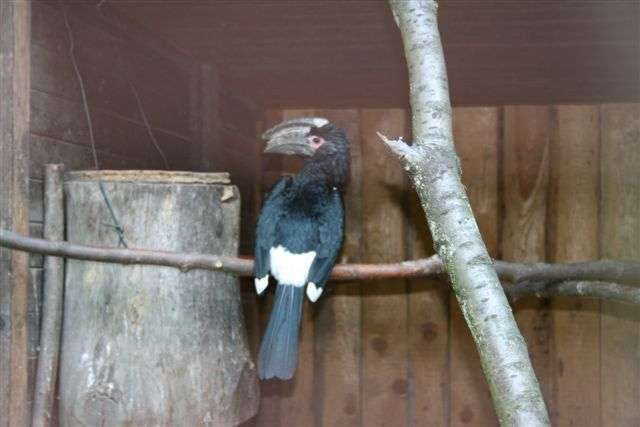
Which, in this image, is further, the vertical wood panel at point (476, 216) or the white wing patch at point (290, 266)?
the vertical wood panel at point (476, 216)

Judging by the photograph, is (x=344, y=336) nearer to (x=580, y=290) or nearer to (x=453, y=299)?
(x=453, y=299)

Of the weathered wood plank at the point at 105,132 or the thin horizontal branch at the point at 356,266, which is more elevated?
the weathered wood plank at the point at 105,132

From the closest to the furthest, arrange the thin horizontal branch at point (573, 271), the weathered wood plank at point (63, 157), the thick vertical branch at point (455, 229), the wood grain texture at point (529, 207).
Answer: the thick vertical branch at point (455, 229) → the weathered wood plank at point (63, 157) → the thin horizontal branch at point (573, 271) → the wood grain texture at point (529, 207)

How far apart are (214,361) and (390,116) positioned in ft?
4.76

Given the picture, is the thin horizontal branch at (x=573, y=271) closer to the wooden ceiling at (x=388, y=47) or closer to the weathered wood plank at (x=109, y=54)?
the wooden ceiling at (x=388, y=47)

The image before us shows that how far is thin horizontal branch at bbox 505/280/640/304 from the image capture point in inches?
99.2

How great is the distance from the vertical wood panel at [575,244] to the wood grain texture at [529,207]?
3 centimetres

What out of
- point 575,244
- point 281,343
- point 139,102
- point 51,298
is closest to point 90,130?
point 139,102

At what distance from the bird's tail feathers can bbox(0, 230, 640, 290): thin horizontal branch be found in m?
0.16

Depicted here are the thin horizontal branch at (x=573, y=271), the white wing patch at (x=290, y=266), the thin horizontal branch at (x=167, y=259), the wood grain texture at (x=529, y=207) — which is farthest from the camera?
the wood grain texture at (x=529, y=207)

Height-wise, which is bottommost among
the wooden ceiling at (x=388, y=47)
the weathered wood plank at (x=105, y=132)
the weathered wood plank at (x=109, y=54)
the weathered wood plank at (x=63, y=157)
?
the weathered wood plank at (x=63, y=157)

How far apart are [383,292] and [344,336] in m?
0.22

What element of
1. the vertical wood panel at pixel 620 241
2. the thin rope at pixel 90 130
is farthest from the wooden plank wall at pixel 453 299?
the thin rope at pixel 90 130

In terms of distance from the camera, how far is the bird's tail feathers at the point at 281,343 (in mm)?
2518
